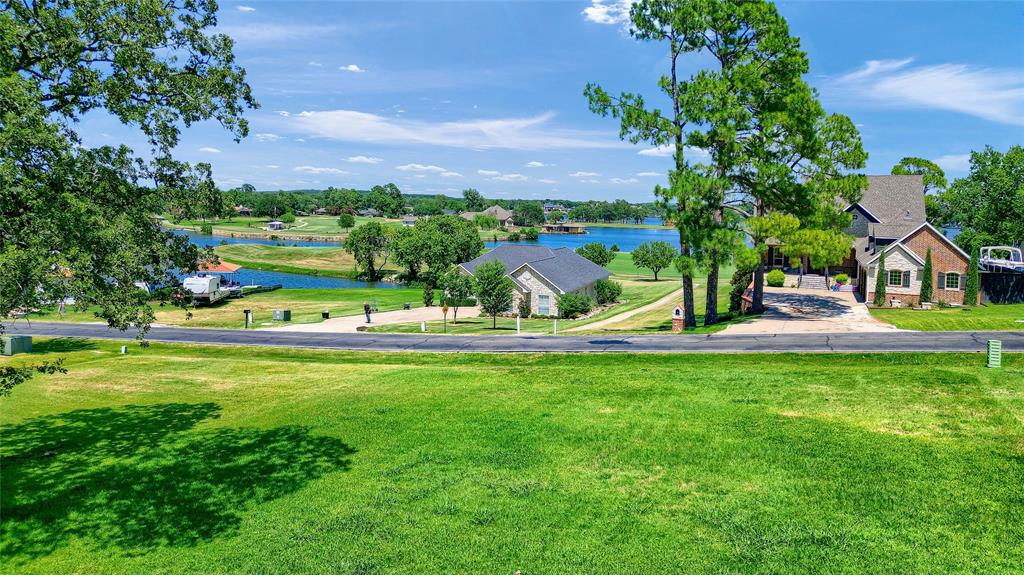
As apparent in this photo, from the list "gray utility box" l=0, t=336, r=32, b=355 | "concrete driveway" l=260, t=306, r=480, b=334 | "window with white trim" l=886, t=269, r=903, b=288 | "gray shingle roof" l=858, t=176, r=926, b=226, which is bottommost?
"concrete driveway" l=260, t=306, r=480, b=334

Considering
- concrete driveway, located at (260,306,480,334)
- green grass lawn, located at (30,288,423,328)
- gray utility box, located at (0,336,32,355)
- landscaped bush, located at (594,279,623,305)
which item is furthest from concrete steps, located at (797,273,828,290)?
gray utility box, located at (0,336,32,355)

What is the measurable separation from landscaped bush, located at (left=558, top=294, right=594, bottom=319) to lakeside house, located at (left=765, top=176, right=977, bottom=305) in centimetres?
1626

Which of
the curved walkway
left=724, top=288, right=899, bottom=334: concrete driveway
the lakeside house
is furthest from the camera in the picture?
the lakeside house

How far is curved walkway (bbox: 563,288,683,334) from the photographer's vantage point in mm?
40759

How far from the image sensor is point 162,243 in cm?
1237

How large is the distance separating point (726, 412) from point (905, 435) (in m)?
4.04

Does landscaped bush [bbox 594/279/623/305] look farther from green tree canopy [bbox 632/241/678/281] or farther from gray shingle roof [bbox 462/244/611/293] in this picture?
green tree canopy [bbox 632/241/678/281]

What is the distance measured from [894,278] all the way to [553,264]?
1082 inches

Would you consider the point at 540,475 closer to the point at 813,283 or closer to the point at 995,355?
the point at 995,355

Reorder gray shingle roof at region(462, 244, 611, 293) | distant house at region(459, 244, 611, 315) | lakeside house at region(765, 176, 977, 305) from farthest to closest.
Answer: gray shingle roof at region(462, 244, 611, 293) < distant house at region(459, 244, 611, 315) < lakeside house at region(765, 176, 977, 305)

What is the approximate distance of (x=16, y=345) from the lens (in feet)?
106

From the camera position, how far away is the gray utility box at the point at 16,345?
104ft

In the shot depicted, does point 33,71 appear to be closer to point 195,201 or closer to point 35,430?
point 195,201

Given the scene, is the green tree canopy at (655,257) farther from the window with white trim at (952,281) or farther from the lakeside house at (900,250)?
the window with white trim at (952,281)
